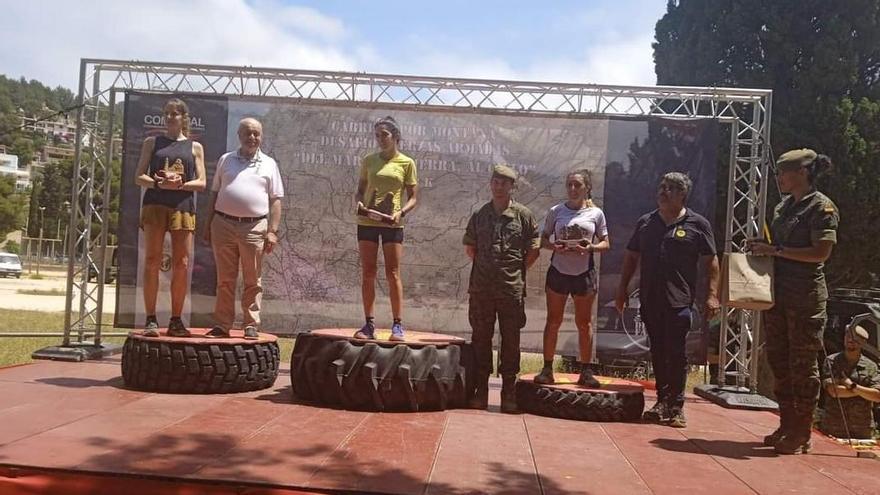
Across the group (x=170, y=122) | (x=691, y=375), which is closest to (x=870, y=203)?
(x=691, y=375)

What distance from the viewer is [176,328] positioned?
5320mm

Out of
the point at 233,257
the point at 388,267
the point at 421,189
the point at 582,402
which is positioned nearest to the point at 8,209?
the point at 421,189

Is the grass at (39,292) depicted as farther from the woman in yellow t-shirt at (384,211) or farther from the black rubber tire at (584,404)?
the black rubber tire at (584,404)

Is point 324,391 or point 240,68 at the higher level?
point 240,68

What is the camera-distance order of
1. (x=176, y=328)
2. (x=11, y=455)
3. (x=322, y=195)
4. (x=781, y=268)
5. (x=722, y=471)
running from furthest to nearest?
(x=322, y=195)
(x=176, y=328)
(x=781, y=268)
(x=722, y=471)
(x=11, y=455)

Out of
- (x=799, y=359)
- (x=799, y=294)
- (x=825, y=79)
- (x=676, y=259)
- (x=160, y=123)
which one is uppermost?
(x=825, y=79)

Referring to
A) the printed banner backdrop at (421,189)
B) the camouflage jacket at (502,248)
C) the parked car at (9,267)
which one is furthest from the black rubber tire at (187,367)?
the parked car at (9,267)

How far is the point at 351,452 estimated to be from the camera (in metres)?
3.54

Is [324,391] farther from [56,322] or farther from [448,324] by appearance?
[56,322]

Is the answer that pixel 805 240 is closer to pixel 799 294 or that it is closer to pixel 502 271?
pixel 799 294

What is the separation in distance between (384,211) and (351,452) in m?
1.97

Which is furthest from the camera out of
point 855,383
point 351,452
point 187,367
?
point 855,383

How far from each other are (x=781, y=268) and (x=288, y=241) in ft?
15.5

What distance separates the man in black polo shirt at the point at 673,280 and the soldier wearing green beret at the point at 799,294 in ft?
1.64
